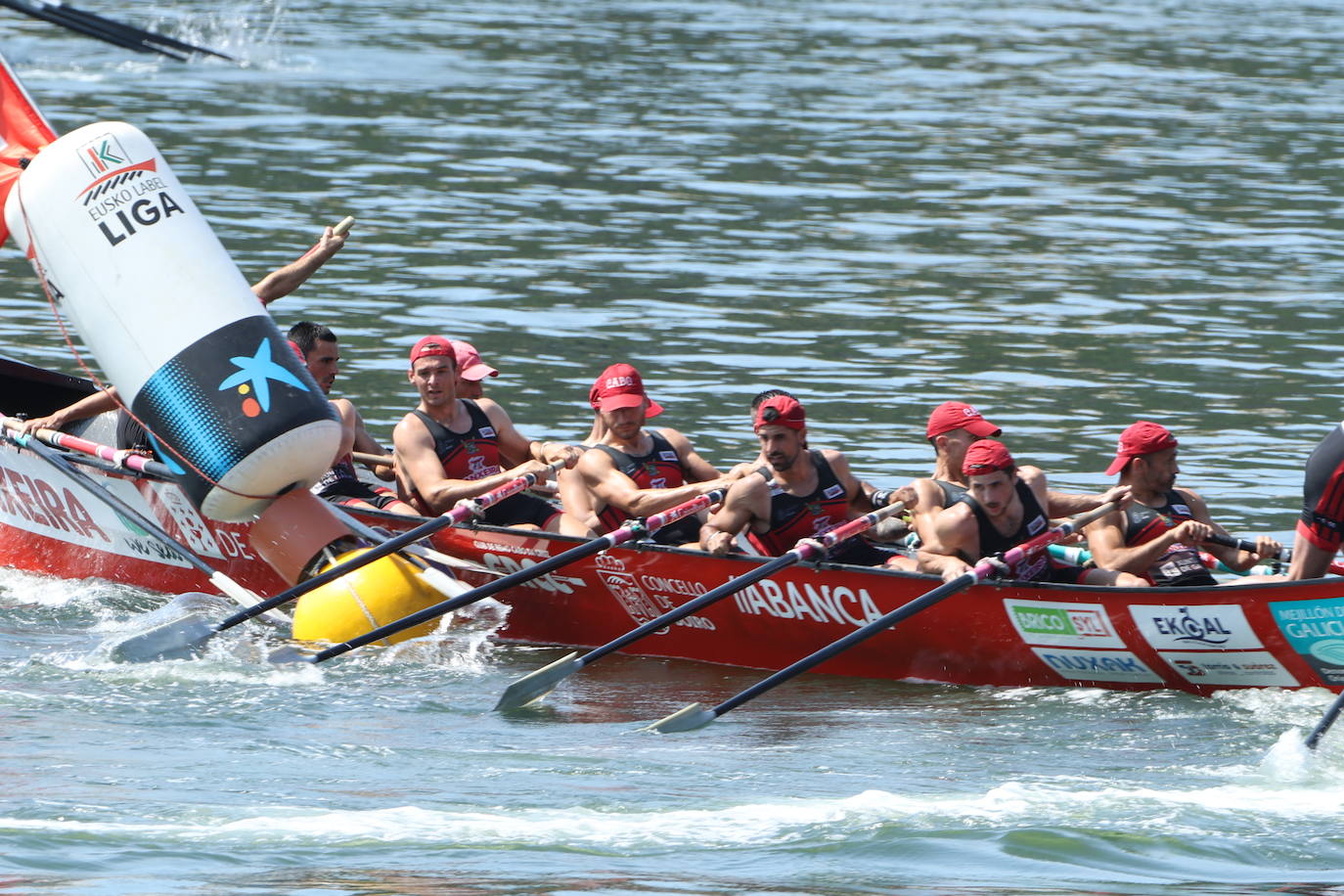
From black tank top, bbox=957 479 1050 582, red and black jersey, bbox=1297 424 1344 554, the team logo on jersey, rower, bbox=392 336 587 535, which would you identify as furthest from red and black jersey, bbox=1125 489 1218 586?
the team logo on jersey

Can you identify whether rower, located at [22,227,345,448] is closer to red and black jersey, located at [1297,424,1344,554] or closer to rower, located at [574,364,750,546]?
rower, located at [574,364,750,546]

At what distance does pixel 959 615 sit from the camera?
36.7ft

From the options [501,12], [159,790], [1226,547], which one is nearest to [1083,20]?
[501,12]

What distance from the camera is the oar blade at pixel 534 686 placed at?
1103cm

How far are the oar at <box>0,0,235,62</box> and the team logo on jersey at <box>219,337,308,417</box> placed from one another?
23989mm

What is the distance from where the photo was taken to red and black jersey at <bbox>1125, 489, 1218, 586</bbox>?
11.6m

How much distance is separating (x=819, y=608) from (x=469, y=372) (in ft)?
11.3

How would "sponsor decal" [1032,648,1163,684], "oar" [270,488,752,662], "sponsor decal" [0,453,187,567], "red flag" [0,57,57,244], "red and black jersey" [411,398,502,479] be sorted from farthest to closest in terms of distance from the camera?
"sponsor decal" [0,453,187,567] < "red and black jersey" [411,398,502,479] < "red flag" [0,57,57,244] < "oar" [270,488,752,662] < "sponsor decal" [1032,648,1163,684]

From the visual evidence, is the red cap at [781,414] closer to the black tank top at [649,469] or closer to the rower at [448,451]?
the black tank top at [649,469]

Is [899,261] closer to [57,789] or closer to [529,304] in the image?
[529,304]

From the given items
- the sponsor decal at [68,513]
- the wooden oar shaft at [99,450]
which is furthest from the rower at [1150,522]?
the sponsor decal at [68,513]

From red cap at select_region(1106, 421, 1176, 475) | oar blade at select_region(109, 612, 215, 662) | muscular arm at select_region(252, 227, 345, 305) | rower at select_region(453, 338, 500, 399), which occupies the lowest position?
oar blade at select_region(109, 612, 215, 662)

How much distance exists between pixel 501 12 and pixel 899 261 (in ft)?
80.2

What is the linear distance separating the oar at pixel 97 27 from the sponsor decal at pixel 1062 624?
26.5 metres
